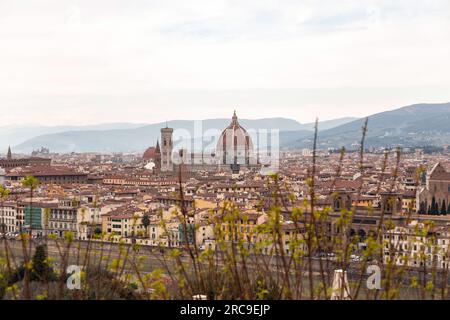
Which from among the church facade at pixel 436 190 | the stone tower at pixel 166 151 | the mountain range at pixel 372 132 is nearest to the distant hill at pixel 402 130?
the mountain range at pixel 372 132

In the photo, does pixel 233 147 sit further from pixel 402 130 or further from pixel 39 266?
pixel 402 130

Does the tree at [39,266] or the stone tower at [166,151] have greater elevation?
the stone tower at [166,151]

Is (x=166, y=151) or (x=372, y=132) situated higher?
(x=372, y=132)

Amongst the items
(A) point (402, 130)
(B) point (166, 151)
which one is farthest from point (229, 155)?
(A) point (402, 130)

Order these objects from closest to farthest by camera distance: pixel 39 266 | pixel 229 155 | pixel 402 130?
1. pixel 39 266
2. pixel 229 155
3. pixel 402 130

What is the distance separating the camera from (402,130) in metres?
136

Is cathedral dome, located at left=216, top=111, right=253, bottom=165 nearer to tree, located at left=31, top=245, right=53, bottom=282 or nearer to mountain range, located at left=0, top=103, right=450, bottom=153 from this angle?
tree, located at left=31, top=245, right=53, bottom=282

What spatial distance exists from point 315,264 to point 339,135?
127848mm

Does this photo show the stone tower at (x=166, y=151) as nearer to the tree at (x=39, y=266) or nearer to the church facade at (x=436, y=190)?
the church facade at (x=436, y=190)

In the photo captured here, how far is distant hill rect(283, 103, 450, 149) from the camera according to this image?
389ft

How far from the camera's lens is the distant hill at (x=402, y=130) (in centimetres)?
11869

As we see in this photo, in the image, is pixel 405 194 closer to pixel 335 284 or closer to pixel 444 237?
pixel 444 237
